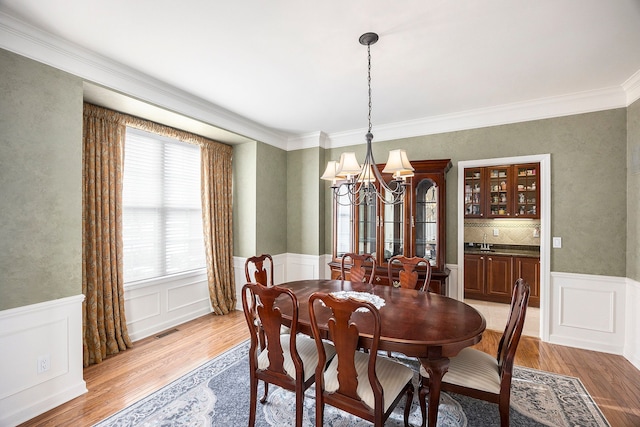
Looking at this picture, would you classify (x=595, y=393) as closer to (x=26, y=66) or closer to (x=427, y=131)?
(x=427, y=131)

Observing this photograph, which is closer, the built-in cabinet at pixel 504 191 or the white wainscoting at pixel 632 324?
the white wainscoting at pixel 632 324

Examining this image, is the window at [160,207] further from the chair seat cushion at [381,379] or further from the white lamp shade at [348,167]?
the chair seat cushion at [381,379]

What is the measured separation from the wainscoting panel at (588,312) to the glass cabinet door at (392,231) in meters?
→ 1.70

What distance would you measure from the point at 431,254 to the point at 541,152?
1682 millimetres

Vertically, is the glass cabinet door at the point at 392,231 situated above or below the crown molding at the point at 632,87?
below

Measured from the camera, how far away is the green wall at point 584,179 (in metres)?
3.02

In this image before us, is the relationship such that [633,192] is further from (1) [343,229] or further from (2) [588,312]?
(1) [343,229]

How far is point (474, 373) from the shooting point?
1.77m

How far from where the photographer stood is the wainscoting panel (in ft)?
9.81

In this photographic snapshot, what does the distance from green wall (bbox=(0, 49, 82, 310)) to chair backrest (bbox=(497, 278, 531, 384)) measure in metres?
3.07

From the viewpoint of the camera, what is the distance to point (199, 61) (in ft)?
8.18

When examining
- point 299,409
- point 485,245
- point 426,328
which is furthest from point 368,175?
point 485,245

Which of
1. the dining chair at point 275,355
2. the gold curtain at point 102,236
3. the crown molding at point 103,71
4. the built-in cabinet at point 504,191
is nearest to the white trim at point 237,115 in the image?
the crown molding at point 103,71

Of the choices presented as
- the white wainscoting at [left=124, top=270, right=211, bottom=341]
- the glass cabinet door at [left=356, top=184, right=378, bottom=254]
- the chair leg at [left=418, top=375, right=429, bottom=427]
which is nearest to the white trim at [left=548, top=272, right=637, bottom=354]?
the glass cabinet door at [left=356, top=184, right=378, bottom=254]
